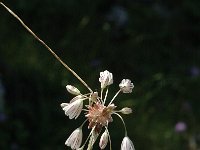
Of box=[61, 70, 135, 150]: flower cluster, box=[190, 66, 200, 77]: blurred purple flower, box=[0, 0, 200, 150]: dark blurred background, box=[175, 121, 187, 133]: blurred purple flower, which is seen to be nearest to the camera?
box=[61, 70, 135, 150]: flower cluster

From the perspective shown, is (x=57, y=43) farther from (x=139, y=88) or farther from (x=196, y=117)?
(x=196, y=117)

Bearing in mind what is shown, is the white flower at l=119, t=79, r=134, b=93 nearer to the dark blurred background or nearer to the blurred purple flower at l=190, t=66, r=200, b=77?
the dark blurred background

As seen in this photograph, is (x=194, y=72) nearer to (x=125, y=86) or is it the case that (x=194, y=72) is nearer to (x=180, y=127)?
(x=180, y=127)

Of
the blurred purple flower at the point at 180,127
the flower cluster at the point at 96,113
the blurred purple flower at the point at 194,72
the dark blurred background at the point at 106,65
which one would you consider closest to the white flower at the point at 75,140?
the flower cluster at the point at 96,113

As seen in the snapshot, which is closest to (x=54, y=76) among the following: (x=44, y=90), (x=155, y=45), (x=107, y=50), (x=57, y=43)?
(x=44, y=90)

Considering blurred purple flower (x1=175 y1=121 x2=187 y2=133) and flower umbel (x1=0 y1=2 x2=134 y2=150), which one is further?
blurred purple flower (x1=175 y1=121 x2=187 y2=133)

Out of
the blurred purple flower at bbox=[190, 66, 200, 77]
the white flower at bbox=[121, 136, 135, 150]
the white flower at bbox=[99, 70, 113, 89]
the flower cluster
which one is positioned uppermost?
the blurred purple flower at bbox=[190, 66, 200, 77]

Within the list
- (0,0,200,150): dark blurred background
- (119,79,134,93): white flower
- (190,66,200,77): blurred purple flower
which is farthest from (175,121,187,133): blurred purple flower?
(119,79,134,93): white flower

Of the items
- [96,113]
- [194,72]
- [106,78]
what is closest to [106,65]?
[194,72]

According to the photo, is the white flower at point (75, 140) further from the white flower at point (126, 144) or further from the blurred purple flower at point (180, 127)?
the blurred purple flower at point (180, 127)
